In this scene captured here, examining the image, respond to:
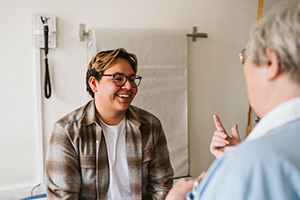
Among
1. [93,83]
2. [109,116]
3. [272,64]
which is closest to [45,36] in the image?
[93,83]

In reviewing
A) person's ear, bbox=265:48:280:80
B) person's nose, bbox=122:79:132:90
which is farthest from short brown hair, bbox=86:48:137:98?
person's ear, bbox=265:48:280:80

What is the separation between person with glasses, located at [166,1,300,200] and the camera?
0.49 metres

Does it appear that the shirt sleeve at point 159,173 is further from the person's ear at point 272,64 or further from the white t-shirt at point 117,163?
the person's ear at point 272,64

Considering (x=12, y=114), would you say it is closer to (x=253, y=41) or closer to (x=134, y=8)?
(x=134, y=8)

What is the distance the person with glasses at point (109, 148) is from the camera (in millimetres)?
1312

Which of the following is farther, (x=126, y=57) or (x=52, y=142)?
(x=126, y=57)

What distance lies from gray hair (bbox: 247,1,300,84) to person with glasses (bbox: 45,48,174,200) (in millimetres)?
886

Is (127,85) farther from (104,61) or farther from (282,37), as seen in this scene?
(282,37)

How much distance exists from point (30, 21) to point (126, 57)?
0.97 meters

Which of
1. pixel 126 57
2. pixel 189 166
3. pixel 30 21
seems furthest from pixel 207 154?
pixel 30 21

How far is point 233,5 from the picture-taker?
2711mm

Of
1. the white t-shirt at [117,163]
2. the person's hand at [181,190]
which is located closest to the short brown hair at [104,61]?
the white t-shirt at [117,163]

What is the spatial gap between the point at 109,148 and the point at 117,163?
3.3 inches

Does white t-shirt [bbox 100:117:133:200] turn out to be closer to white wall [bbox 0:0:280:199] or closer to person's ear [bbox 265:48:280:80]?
white wall [bbox 0:0:280:199]
